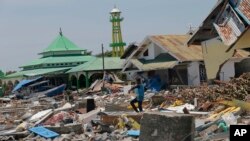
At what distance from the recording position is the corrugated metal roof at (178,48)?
113 ft

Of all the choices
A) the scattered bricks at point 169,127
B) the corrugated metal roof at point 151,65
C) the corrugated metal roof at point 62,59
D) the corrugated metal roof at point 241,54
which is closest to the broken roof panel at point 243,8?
the corrugated metal roof at point 241,54

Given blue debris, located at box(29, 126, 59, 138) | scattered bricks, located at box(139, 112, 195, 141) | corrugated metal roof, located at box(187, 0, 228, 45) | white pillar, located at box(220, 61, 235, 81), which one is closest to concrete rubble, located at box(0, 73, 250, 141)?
scattered bricks, located at box(139, 112, 195, 141)

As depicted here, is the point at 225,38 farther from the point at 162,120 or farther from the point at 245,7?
the point at 162,120

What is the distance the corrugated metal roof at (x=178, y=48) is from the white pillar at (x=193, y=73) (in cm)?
48

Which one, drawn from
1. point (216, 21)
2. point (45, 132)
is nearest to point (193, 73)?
point (216, 21)

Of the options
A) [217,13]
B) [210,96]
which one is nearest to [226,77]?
[217,13]

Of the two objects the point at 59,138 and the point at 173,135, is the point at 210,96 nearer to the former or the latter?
the point at 59,138

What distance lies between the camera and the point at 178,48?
118ft

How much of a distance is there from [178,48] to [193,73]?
2.16m

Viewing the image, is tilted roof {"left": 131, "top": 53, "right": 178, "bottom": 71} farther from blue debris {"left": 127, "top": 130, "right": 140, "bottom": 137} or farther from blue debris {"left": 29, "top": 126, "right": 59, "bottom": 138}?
blue debris {"left": 127, "top": 130, "right": 140, "bottom": 137}

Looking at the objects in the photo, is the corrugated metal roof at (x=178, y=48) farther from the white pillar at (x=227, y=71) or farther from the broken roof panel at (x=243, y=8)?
the broken roof panel at (x=243, y=8)

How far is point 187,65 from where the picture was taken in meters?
35.1

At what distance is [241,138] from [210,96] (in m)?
11.8

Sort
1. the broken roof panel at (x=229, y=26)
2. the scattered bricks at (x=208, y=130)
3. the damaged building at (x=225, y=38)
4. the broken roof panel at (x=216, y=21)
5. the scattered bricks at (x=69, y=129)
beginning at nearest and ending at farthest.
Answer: the scattered bricks at (x=208, y=130) < the scattered bricks at (x=69, y=129) < the broken roof panel at (x=216, y=21) < the damaged building at (x=225, y=38) < the broken roof panel at (x=229, y=26)
